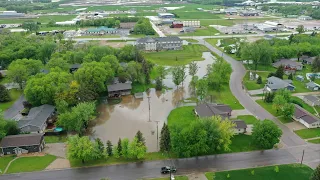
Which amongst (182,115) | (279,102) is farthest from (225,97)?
(182,115)

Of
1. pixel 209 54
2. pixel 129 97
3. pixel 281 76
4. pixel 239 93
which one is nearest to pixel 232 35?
pixel 209 54

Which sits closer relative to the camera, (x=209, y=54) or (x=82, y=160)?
(x=82, y=160)

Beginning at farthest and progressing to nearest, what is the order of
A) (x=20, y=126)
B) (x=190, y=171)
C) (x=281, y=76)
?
(x=281, y=76) < (x=20, y=126) < (x=190, y=171)

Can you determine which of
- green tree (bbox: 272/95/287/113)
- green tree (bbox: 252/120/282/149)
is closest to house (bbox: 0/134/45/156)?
green tree (bbox: 252/120/282/149)

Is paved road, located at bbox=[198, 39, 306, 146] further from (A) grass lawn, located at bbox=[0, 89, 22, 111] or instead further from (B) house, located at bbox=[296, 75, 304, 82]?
(A) grass lawn, located at bbox=[0, 89, 22, 111]

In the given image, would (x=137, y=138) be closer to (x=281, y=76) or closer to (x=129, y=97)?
(x=129, y=97)

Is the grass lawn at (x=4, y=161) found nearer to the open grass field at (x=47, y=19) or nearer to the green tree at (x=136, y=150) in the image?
the green tree at (x=136, y=150)

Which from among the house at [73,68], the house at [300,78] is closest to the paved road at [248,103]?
the house at [300,78]
